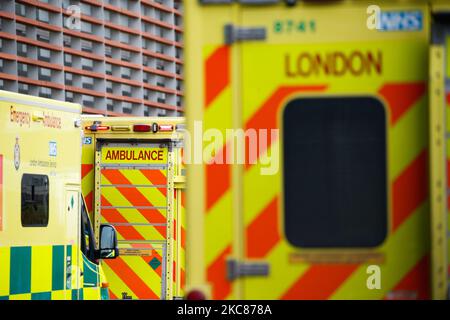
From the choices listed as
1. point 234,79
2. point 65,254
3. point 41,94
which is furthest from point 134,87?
point 234,79

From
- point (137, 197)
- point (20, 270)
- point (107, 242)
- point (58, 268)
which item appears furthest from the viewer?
point (137, 197)

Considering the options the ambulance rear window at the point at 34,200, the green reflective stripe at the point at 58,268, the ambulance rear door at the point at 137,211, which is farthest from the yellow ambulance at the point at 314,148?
the ambulance rear door at the point at 137,211

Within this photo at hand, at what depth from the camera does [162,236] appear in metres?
14.7

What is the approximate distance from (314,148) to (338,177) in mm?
142

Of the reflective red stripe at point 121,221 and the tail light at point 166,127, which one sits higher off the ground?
the tail light at point 166,127

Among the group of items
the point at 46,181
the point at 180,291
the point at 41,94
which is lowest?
the point at 180,291

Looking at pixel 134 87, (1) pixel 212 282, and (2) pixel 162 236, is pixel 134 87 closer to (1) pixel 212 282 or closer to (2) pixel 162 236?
(2) pixel 162 236

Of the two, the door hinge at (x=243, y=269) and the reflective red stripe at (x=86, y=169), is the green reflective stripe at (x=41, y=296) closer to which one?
the reflective red stripe at (x=86, y=169)

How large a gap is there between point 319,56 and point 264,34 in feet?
0.74

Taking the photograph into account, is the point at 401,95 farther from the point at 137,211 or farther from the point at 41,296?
the point at 137,211

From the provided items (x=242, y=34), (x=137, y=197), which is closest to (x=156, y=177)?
(x=137, y=197)

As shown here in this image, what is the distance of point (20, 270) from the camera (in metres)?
10.0

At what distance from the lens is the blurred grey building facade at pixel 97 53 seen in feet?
58.6

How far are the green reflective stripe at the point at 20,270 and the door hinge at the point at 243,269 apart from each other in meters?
5.22
